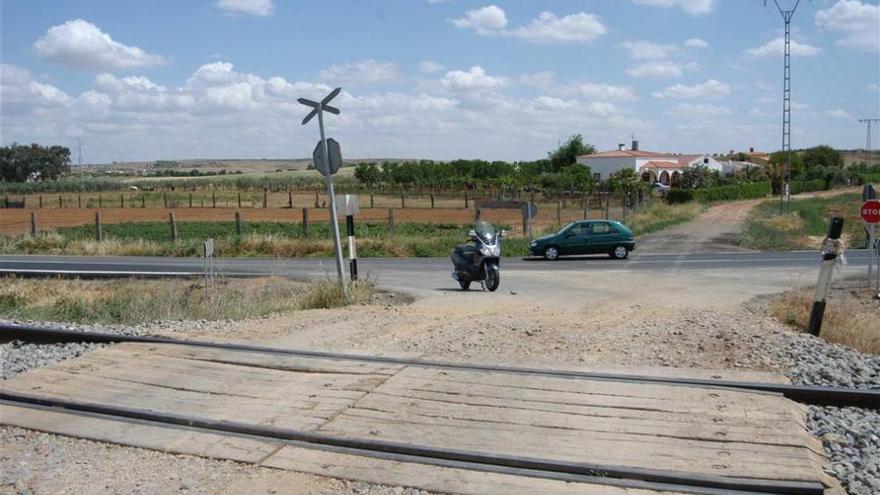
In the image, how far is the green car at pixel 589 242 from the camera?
32.7 meters

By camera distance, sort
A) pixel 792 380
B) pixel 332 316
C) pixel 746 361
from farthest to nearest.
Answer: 1. pixel 332 316
2. pixel 746 361
3. pixel 792 380

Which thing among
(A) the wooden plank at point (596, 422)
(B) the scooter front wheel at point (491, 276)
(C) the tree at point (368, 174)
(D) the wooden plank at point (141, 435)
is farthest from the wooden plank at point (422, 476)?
(C) the tree at point (368, 174)

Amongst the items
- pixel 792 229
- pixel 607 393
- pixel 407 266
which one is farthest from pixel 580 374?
pixel 792 229

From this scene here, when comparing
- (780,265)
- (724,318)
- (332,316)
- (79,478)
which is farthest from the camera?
(780,265)

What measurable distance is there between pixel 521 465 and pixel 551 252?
2750 centimetres

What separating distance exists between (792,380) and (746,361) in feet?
2.49

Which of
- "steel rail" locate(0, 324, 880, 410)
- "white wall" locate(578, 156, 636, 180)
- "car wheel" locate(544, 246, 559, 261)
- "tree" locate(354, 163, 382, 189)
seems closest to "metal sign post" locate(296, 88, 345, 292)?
"steel rail" locate(0, 324, 880, 410)

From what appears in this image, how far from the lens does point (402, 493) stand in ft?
17.6

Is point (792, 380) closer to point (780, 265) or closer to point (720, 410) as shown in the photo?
point (720, 410)

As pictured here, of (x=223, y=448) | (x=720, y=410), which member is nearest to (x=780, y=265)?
(x=720, y=410)

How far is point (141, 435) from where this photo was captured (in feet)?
21.7

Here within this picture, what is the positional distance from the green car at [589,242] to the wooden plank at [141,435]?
26516 mm

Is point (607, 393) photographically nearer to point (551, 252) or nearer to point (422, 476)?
point (422, 476)

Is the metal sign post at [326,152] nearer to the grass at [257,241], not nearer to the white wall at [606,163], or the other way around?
the grass at [257,241]
